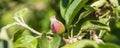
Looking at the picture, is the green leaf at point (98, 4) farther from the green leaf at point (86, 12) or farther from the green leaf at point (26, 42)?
the green leaf at point (26, 42)

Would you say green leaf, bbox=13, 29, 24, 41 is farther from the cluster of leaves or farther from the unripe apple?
the unripe apple

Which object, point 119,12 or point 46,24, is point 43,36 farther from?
point 46,24

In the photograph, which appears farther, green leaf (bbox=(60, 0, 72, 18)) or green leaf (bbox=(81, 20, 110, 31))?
green leaf (bbox=(60, 0, 72, 18))

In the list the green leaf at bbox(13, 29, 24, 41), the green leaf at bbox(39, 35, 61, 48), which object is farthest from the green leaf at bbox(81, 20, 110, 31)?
the green leaf at bbox(13, 29, 24, 41)

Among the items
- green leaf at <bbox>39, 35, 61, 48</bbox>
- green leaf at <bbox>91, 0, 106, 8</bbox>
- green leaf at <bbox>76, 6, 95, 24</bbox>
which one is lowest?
green leaf at <bbox>39, 35, 61, 48</bbox>

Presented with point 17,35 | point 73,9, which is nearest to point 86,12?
point 73,9

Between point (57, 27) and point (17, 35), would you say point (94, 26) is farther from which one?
point (17, 35)

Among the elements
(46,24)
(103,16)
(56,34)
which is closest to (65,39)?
(56,34)
